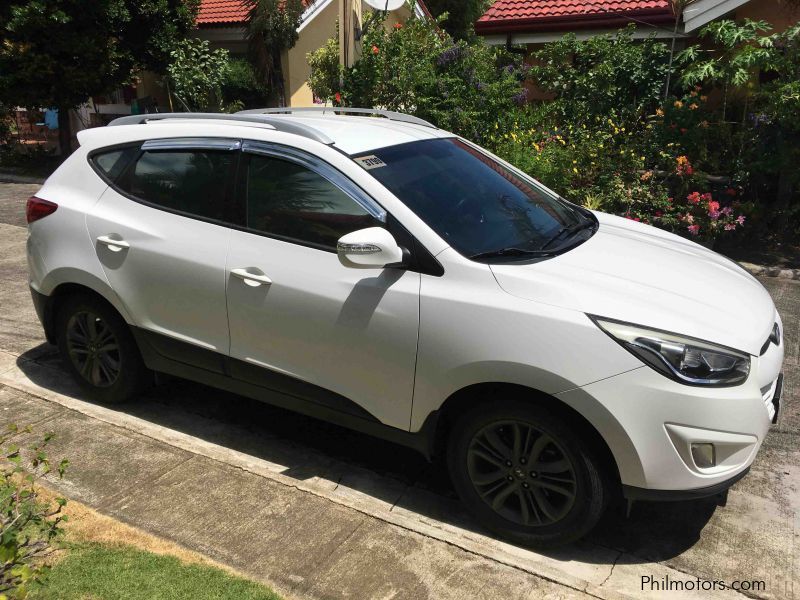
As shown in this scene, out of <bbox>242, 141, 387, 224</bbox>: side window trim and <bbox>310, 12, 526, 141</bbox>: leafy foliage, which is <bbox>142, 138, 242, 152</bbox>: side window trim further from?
<bbox>310, 12, 526, 141</bbox>: leafy foliage

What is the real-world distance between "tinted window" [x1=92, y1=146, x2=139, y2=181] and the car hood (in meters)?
2.42

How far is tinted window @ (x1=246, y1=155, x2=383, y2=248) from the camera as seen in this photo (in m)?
3.41

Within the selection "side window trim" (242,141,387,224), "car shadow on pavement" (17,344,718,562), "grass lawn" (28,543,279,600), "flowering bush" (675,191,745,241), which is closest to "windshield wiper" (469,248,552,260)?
"side window trim" (242,141,387,224)

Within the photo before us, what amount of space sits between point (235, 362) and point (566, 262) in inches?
71.2

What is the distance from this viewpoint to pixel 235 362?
3.76 meters

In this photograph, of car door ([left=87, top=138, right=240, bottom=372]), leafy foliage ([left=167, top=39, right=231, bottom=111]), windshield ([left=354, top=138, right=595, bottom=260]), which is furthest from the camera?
leafy foliage ([left=167, top=39, right=231, bottom=111])

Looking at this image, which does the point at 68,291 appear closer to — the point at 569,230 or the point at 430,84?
the point at 569,230

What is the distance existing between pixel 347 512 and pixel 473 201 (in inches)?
65.6

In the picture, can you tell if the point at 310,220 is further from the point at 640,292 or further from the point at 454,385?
the point at 640,292

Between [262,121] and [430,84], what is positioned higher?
[430,84]

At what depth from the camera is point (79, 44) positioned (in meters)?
13.9

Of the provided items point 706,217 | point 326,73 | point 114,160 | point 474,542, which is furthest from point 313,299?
point 326,73

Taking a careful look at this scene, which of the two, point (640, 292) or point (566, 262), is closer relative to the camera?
point (640, 292)

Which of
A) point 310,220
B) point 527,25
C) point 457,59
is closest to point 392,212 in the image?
point 310,220
